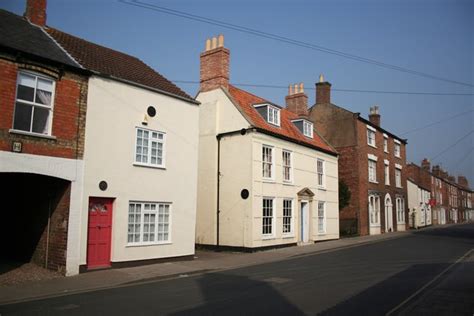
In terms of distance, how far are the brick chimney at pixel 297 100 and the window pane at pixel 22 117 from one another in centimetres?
2105

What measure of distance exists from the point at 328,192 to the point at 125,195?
54.1 ft

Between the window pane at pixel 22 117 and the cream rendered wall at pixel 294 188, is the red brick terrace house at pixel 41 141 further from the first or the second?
the cream rendered wall at pixel 294 188

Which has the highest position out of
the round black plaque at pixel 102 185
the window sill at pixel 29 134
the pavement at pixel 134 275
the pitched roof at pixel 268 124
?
the pitched roof at pixel 268 124

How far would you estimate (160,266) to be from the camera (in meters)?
14.3

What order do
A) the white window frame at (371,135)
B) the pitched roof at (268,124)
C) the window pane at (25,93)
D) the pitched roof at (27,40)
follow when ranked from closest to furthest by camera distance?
1. the window pane at (25,93)
2. the pitched roof at (27,40)
3. the pitched roof at (268,124)
4. the white window frame at (371,135)

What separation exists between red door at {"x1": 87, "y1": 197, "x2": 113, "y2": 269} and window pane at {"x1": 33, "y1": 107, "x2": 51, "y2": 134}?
2725mm

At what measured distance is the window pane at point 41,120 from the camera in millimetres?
11945

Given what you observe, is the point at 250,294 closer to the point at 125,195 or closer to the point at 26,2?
the point at 125,195

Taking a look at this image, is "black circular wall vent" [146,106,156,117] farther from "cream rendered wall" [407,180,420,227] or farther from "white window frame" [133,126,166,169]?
"cream rendered wall" [407,180,420,227]

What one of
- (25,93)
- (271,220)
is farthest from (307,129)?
(25,93)

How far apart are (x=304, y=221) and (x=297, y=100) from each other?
1004 cm

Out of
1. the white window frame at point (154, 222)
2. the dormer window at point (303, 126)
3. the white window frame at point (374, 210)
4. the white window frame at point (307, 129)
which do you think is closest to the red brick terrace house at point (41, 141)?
the white window frame at point (154, 222)

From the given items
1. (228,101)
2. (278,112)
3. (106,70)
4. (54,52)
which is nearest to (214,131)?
(228,101)

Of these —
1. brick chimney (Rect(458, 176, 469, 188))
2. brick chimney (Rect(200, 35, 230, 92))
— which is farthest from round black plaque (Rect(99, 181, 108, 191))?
brick chimney (Rect(458, 176, 469, 188))
